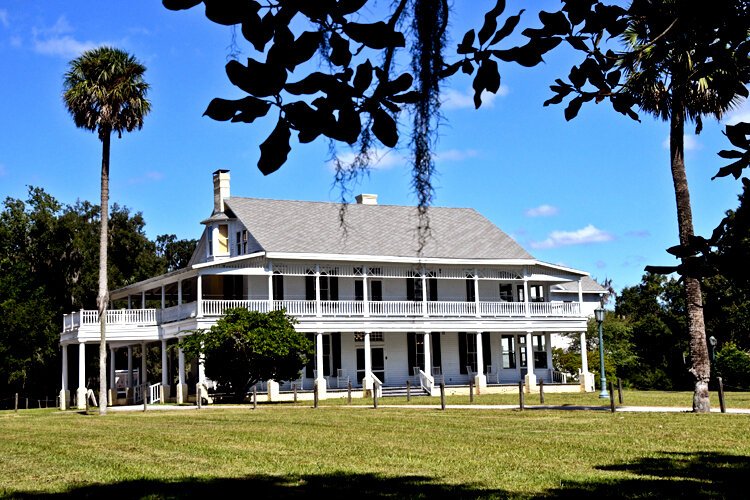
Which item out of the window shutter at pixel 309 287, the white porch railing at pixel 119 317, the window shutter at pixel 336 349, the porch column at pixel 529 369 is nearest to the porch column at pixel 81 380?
the white porch railing at pixel 119 317

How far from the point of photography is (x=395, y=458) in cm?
1354

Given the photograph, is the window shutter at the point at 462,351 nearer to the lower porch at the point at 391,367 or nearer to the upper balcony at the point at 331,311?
the lower porch at the point at 391,367

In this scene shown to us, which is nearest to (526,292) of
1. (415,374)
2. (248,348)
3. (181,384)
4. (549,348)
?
(549,348)

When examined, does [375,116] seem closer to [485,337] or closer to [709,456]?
[709,456]

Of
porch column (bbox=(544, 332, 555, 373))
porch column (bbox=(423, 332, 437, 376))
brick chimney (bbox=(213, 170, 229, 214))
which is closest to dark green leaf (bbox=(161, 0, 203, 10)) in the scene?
porch column (bbox=(423, 332, 437, 376))

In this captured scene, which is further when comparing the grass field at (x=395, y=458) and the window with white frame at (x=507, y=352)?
the window with white frame at (x=507, y=352)

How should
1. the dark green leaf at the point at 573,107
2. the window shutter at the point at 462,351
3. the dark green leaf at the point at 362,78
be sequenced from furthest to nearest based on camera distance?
the window shutter at the point at 462,351, the dark green leaf at the point at 573,107, the dark green leaf at the point at 362,78

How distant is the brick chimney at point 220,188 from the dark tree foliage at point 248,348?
9644 millimetres

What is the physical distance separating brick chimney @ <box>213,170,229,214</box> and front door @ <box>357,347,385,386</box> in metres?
8.92

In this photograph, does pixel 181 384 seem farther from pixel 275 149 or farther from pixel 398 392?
pixel 275 149

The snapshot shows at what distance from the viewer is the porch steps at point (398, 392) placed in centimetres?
4112

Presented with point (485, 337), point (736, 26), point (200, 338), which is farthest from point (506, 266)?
point (736, 26)

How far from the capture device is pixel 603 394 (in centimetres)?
3325

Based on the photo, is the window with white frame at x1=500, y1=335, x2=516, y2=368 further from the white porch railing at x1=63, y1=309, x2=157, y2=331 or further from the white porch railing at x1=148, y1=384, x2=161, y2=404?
the white porch railing at x1=63, y1=309, x2=157, y2=331
